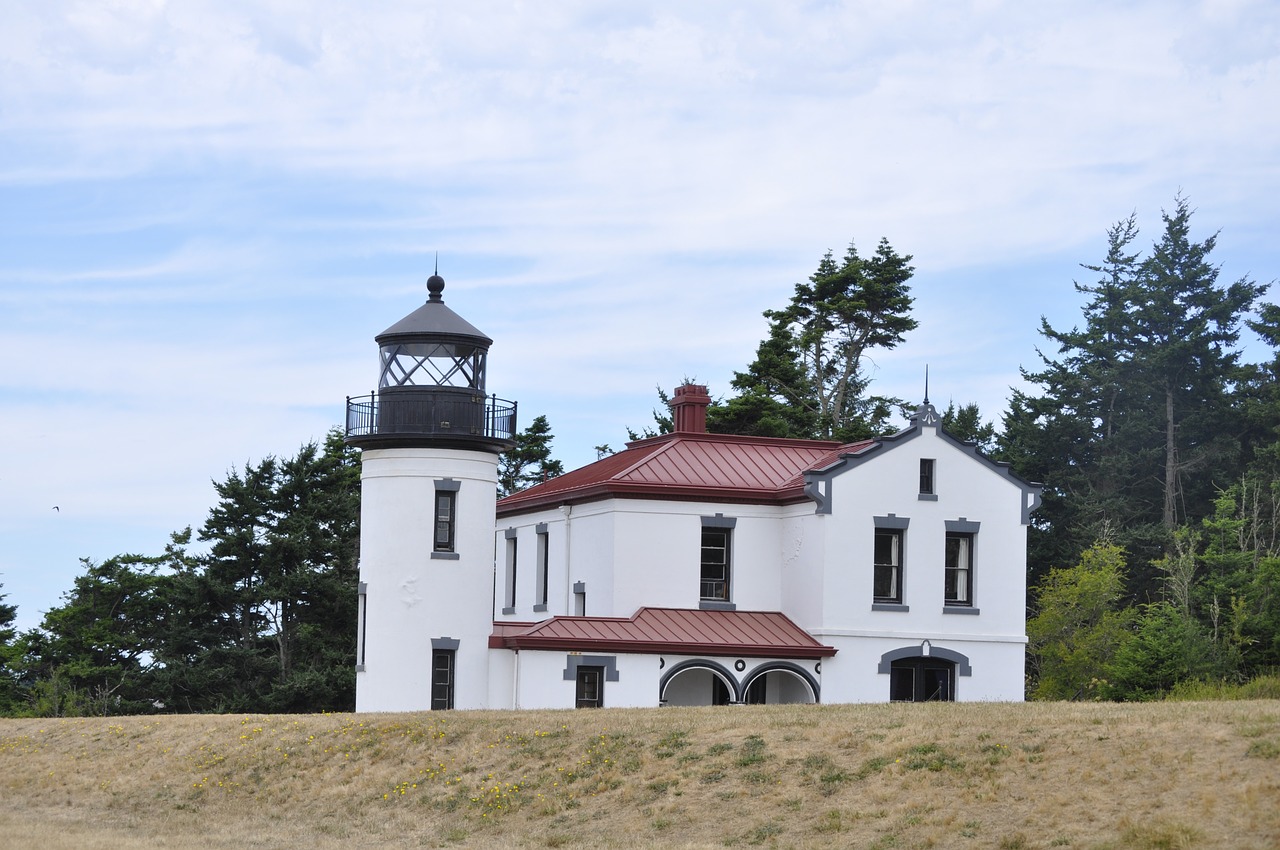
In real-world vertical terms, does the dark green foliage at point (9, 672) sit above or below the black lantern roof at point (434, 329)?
below

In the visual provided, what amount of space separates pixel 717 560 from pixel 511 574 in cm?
780

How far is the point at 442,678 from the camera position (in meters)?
33.5

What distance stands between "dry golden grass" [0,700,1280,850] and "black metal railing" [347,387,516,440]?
6.50 m

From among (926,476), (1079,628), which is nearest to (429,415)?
(926,476)

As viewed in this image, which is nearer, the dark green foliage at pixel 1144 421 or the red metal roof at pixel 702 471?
the red metal roof at pixel 702 471

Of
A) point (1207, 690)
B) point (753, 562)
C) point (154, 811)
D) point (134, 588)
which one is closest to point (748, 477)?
point (753, 562)

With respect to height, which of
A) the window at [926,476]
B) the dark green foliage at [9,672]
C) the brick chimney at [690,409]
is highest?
the brick chimney at [690,409]

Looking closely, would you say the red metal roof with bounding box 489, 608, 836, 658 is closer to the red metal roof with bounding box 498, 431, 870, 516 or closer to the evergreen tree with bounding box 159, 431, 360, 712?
the red metal roof with bounding box 498, 431, 870, 516

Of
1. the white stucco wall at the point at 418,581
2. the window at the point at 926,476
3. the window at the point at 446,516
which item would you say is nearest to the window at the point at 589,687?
the white stucco wall at the point at 418,581

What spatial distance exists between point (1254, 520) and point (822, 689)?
74.5ft

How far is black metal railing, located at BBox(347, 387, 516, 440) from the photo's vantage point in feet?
111

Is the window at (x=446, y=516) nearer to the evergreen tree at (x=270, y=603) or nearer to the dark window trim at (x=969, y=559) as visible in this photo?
the dark window trim at (x=969, y=559)

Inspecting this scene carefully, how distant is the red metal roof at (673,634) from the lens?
33188 millimetres

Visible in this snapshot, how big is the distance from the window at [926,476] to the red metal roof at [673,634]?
13.9 ft
